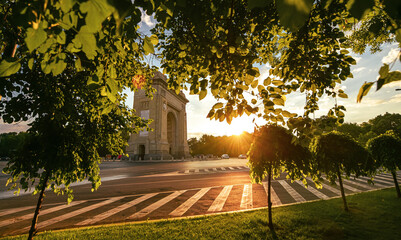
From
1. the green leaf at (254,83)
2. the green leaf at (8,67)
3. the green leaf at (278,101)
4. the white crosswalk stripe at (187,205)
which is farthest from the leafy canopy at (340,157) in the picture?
the green leaf at (8,67)

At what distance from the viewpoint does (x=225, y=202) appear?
27.4ft

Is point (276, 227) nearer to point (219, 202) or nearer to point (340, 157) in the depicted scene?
point (219, 202)

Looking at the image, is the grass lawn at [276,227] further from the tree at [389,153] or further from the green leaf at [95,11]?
the green leaf at [95,11]

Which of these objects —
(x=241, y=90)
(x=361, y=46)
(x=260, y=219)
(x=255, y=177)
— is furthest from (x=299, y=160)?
(x=361, y=46)

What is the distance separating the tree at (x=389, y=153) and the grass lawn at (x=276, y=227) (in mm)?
2130

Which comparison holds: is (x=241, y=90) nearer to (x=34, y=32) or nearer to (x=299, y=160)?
(x=34, y=32)

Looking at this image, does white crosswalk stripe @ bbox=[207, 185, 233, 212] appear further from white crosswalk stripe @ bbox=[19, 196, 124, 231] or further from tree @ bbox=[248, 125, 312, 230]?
white crosswalk stripe @ bbox=[19, 196, 124, 231]

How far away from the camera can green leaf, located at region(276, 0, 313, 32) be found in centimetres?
87

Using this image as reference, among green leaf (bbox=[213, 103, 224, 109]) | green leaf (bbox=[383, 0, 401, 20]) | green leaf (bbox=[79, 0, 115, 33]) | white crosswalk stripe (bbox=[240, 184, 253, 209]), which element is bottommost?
white crosswalk stripe (bbox=[240, 184, 253, 209])

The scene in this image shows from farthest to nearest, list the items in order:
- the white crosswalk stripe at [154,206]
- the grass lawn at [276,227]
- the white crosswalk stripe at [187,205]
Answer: the white crosswalk stripe at [187,205]
the white crosswalk stripe at [154,206]
the grass lawn at [276,227]

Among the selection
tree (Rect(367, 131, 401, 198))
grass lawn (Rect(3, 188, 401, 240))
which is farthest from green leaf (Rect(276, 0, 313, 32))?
tree (Rect(367, 131, 401, 198))

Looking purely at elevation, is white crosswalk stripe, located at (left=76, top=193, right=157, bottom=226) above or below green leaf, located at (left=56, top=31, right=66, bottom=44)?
below

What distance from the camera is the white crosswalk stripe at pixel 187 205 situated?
6.96m

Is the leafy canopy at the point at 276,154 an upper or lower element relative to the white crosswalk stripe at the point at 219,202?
upper
